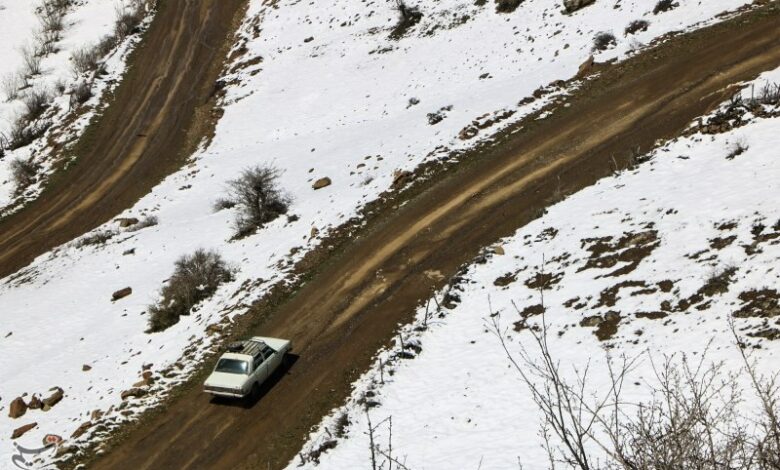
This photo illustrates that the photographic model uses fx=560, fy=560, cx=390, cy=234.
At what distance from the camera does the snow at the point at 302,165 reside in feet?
66.2

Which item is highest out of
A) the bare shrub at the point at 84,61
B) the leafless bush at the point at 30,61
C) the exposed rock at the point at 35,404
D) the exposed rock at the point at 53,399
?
the bare shrub at the point at 84,61

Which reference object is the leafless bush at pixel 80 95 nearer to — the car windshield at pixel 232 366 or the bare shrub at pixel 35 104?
the bare shrub at pixel 35 104

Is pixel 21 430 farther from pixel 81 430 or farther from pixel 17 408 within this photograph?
pixel 81 430

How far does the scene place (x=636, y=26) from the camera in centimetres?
3172

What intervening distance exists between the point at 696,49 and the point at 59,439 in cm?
3201

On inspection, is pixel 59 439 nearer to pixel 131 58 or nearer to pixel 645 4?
pixel 645 4

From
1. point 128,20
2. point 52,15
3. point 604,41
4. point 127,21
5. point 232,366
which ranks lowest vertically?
point 232,366

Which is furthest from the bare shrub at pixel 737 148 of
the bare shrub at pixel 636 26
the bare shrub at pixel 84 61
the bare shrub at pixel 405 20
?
the bare shrub at pixel 84 61

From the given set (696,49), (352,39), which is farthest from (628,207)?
(352,39)

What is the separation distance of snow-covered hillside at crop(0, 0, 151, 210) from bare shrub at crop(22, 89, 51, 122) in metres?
0.12

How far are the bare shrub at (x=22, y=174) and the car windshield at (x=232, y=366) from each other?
30.7m

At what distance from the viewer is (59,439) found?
59.1 ft

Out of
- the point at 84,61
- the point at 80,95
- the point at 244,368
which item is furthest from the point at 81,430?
the point at 84,61

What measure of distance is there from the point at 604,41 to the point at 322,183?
17916mm
